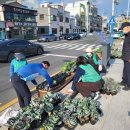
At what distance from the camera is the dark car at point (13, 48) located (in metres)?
12.7

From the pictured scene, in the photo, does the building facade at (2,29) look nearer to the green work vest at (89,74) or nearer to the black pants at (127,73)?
the black pants at (127,73)

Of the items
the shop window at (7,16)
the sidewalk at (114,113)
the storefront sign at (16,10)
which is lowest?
the sidewalk at (114,113)

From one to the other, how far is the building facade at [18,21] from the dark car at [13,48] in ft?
85.2

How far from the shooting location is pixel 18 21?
42.7 m

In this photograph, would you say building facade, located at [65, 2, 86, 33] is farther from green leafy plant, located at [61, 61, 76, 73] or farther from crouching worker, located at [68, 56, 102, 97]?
crouching worker, located at [68, 56, 102, 97]

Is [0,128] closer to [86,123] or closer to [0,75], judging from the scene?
[86,123]

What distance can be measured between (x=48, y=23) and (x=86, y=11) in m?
47.6

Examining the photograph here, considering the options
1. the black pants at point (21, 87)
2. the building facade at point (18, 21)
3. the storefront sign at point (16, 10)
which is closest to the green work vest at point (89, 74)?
the black pants at point (21, 87)

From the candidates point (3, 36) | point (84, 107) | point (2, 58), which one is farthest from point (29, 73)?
point (3, 36)

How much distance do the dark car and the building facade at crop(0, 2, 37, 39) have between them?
85.2 feet

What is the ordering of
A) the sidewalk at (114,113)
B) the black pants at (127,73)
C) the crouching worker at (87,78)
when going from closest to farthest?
the sidewalk at (114,113)
the crouching worker at (87,78)
the black pants at (127,73)

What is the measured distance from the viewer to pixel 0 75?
363 inches

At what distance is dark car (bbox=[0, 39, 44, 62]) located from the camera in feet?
41.6

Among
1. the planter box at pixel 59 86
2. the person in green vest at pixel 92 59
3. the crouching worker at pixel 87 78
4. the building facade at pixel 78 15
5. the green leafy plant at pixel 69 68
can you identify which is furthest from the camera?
the building facade at pixel 78 15
